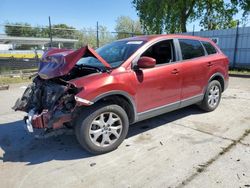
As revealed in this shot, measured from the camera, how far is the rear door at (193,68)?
4336 millimetres

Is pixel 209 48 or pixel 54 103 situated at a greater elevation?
pixel 209 48

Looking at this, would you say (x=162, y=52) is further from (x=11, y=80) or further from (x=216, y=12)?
(x=216, y=12)

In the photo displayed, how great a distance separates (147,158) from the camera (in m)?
3.21

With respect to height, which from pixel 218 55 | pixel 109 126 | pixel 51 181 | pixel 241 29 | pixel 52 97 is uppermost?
pixel 241 29

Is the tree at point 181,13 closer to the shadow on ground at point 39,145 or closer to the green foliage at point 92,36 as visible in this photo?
the green foliage at point 92,36

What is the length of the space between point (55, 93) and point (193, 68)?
9.07ft

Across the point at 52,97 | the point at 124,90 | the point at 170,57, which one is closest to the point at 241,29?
the point at 170,57

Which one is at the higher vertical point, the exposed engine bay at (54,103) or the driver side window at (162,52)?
the driver side window at (162,52)

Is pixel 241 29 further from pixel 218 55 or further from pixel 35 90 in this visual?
pixel 35 90

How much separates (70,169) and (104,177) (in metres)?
0.53

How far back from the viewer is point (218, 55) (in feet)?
17.0

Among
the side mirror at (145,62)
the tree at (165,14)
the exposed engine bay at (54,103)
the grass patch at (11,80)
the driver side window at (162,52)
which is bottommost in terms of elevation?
the grass patch at (11,80)

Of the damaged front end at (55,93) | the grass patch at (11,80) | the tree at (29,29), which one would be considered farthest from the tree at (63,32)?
the damaged front end at (55,93)

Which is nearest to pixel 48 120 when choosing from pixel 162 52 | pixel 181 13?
pixel 162 52
